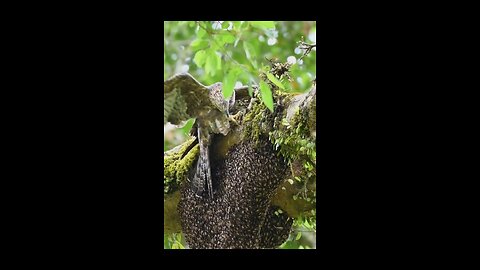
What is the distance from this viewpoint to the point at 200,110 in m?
1.88

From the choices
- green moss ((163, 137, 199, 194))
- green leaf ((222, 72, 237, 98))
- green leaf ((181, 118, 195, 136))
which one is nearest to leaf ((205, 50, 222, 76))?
green leaf ((222, 72, 237, 98))

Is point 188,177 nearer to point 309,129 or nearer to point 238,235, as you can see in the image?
point 238,235

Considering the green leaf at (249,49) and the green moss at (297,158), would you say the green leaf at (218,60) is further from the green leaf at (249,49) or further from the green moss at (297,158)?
the green moss at (297,158)

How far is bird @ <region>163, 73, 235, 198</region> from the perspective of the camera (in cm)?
176

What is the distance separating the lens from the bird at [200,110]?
176 cm

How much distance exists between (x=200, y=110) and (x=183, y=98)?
0.32ft

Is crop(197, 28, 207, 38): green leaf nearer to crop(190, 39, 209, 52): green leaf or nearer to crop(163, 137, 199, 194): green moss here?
crop(190, 39, 209, 52): green leaf

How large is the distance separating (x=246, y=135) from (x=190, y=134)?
0.22 meters

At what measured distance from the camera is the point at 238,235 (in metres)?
1.92

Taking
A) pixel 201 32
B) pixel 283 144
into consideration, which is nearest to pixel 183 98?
pixel 201 32

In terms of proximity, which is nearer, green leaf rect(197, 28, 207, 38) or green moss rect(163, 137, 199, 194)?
green leaf rect(197, 28, 207, 38)

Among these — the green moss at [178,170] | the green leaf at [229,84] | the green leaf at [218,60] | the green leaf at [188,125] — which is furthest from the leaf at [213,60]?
the green moss at [178,170]
